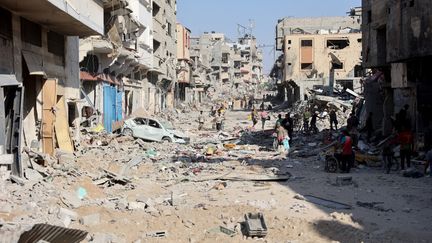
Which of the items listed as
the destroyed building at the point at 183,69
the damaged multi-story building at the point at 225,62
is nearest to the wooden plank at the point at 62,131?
the destroyed building at the point at 183,69

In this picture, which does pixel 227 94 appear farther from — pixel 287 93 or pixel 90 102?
pixel 90 102

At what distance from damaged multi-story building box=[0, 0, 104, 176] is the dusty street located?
1054mm

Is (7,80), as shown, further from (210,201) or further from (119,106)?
(119,106)

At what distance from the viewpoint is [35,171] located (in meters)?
11.9

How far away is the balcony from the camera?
12.2 meters

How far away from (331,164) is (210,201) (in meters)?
5.50

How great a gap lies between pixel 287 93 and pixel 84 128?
48.6 meters

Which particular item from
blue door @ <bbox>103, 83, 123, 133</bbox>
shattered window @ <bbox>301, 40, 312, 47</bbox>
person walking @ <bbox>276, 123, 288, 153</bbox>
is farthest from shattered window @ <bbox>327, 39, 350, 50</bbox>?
person walking @ <bbox>276, 123, 288, 153</bbox>

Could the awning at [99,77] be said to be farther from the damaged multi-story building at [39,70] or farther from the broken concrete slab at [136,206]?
the broken concrete slab at [136,206]

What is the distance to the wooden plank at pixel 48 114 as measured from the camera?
48.4ft

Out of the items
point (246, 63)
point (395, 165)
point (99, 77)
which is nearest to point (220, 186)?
point (395, 165)

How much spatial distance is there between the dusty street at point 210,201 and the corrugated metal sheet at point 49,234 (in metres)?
0.23

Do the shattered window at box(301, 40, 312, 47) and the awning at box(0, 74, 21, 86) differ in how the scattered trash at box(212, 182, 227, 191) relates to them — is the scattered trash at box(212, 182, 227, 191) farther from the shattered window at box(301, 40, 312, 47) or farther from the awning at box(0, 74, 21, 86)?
the shattered window at box(301, 40, 312, 47)

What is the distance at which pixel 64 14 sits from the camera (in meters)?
13.5
